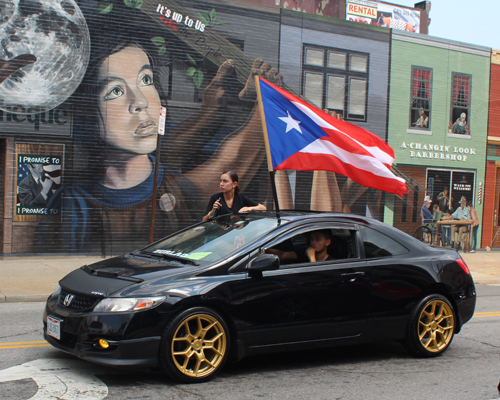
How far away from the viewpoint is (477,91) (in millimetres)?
20609

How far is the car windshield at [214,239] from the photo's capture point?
5750 mm

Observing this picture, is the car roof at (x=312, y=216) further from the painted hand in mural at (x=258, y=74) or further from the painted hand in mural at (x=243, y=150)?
the painted hand in mural at (x=258, y=74)

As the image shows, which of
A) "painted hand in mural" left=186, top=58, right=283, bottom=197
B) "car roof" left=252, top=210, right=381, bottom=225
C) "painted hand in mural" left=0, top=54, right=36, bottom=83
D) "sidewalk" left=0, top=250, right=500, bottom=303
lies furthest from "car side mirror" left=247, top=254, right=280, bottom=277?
"painted hand in mural" left=0, top=54, right=36, bottom=83

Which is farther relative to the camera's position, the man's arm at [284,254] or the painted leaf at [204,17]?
the painted leaf at [204,17]

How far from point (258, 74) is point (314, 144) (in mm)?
8586

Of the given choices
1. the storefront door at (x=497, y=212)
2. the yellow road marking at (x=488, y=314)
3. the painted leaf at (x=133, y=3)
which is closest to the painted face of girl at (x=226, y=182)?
the yellow road marking at (x=488, y=314)

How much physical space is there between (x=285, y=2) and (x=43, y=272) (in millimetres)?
56435

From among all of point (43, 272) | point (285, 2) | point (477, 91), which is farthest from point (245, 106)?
point (285, 2)

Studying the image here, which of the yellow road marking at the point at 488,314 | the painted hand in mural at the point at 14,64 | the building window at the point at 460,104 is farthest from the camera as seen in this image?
the building window at the point at 460,104

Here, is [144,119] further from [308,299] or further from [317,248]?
[308,299]

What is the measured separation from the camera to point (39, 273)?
472 inches

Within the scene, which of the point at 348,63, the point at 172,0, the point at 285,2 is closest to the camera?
the point at 172,0

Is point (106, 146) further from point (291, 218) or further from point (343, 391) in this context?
point (343, 391)

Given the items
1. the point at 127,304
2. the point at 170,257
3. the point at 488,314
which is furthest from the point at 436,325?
the point at 488,314
